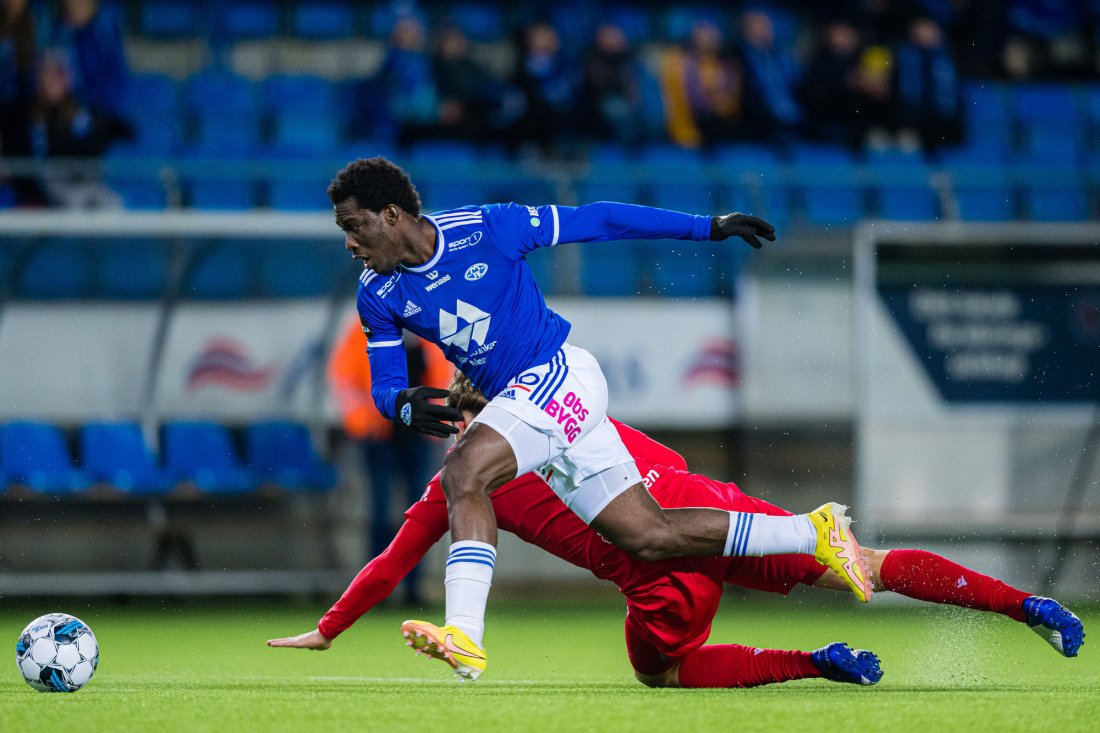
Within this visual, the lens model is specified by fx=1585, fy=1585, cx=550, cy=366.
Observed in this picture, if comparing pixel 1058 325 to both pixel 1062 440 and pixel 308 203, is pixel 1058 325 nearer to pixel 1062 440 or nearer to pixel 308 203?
pixel 1062 440

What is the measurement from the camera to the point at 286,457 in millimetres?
10008

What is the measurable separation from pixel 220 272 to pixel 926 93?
5608 millimetres

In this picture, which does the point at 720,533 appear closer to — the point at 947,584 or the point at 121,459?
the point at 947,584

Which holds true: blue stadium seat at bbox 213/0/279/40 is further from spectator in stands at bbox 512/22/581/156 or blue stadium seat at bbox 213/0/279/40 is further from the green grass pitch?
the green grass pitch

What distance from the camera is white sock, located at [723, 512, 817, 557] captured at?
5043mm

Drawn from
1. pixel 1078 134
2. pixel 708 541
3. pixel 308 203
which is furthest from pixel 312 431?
pixel 1078 134

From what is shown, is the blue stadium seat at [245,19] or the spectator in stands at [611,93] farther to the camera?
the blue stadium seat at [245,19]

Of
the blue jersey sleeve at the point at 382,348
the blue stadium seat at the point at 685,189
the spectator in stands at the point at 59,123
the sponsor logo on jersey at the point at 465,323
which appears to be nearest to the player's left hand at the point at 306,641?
the blue jersey sleeve at the point at 382,348

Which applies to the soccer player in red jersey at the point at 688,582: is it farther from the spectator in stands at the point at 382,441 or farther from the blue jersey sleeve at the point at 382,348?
the spectator in stands at the point at 382,441

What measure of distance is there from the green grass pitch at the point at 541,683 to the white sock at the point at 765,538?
1.49ft

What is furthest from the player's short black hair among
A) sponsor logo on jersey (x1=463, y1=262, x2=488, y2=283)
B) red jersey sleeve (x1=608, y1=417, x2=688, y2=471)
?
red jersey sleeve (x1=608, y1=417, x2=688, y2=471)

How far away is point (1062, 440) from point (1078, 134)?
392 centimetres

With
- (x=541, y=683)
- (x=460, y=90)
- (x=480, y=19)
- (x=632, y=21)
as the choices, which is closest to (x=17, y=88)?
(x=460, y=90)

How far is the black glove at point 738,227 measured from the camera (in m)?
5.20
